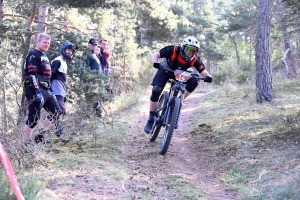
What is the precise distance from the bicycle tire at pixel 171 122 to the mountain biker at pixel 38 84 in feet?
5.76

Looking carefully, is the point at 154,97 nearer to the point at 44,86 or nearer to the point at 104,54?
the point at 44,86

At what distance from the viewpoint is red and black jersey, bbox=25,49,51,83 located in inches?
210

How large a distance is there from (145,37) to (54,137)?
61.2 ft

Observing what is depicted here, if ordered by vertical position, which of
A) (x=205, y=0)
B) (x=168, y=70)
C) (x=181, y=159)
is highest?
(x=205, y=0)

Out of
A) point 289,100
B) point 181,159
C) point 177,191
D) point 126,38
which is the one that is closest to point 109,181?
point 177,191

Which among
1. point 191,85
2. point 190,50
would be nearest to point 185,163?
point 191,85

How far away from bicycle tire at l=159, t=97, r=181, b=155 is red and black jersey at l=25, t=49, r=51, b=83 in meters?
2.06

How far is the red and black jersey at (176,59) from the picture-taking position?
20.6ft

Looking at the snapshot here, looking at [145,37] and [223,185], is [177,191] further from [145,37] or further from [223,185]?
[145,37]

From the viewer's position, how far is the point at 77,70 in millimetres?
8086

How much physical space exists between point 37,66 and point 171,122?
7.39 feet

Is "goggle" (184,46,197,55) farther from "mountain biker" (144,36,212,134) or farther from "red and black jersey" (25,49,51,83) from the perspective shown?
"red and black jersey" (25,49,51,83)

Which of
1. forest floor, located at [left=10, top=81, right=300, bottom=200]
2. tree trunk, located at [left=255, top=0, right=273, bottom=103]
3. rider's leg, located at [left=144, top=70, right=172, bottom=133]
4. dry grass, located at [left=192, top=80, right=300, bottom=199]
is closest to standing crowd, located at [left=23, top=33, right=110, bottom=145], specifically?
forest floor, located at [left=10, top=81, right=300, bottom=200]

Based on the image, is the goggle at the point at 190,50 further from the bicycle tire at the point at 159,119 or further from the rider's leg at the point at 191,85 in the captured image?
the bicycle tire at the point at 159,119
